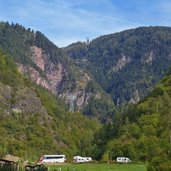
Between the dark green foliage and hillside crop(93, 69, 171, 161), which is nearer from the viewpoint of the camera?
the dark green foliage

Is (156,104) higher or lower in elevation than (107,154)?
higher

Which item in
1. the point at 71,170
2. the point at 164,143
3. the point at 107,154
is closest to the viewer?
the point at 71,170

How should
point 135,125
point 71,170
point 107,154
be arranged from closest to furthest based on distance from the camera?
point 71,170, point 107,154, point 135,125

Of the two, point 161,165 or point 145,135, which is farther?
point 145,135

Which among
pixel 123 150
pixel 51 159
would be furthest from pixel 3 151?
pixel 123 150

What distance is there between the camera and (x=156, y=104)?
198 m

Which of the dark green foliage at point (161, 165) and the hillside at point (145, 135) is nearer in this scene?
the dark green foliage at point (161, 165)

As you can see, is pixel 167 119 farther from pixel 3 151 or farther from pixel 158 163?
pixel 158 163

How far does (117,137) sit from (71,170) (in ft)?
287

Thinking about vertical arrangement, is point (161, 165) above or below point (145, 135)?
below

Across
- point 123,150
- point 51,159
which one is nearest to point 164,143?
point 123,150

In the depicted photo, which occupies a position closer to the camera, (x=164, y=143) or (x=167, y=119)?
(x=164, y=143)

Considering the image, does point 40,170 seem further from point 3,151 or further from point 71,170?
point 3,151

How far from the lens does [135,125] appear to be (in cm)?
18938
